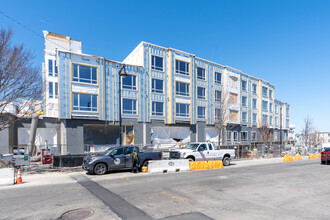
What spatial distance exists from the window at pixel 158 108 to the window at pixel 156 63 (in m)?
5.00

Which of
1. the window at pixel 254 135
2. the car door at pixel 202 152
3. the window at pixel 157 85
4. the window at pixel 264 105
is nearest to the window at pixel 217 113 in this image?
the window at pixel 157 85

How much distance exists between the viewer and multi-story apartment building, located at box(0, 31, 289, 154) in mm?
22875

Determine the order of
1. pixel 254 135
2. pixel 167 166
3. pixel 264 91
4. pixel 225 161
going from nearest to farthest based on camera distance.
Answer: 1. pixel 167 166
2. pixel 225 161
3. pixel 254 135
4. pixel 264 91

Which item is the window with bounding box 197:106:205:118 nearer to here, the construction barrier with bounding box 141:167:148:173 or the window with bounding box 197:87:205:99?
the window with bounding box 197:87:205:99

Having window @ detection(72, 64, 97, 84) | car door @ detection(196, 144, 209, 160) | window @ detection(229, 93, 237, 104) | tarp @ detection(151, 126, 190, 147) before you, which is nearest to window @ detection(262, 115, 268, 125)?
window @ detection(229, 93, 237, 104)

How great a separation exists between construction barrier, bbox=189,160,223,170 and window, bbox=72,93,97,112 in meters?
14.6

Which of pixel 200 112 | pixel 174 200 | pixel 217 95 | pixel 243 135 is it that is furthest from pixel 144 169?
pixel 243 135

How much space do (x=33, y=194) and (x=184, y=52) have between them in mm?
27051

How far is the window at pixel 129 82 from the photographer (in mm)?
26125

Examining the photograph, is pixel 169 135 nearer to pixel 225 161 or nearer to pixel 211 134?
pixel 211 134

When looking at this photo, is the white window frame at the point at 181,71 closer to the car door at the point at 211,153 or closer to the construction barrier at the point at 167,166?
the car door at the point at 211,153

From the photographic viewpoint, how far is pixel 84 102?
23.5 meters

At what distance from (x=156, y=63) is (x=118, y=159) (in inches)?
729

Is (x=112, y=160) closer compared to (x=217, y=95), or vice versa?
(x=112, y=160)
